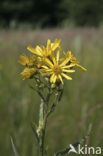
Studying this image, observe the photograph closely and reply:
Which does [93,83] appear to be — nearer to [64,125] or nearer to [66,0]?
[64,125]

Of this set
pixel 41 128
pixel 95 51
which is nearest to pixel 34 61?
pixel 41 128

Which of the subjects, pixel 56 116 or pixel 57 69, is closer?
pixel 57 69

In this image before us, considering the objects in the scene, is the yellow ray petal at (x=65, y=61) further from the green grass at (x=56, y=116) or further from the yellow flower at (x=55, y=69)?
→ the green grass at (x=56, y=116)

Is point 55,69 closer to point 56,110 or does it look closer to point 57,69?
point 57,69

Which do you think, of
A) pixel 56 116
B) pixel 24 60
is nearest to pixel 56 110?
pixel 56 116

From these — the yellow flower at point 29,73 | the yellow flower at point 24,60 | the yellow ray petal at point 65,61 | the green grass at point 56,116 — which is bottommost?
the green grass at point 56,116

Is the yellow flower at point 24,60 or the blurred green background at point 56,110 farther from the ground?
the yellow flower at point 24,60

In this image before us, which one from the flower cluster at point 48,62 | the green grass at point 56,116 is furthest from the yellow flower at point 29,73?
the green grass at point 56,116

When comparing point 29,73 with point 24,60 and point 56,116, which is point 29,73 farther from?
point 56,116

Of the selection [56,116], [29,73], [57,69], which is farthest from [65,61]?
[56,116]

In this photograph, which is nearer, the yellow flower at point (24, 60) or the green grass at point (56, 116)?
the yellow flower at point (24, 60)

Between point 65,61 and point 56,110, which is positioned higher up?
point 65,61
